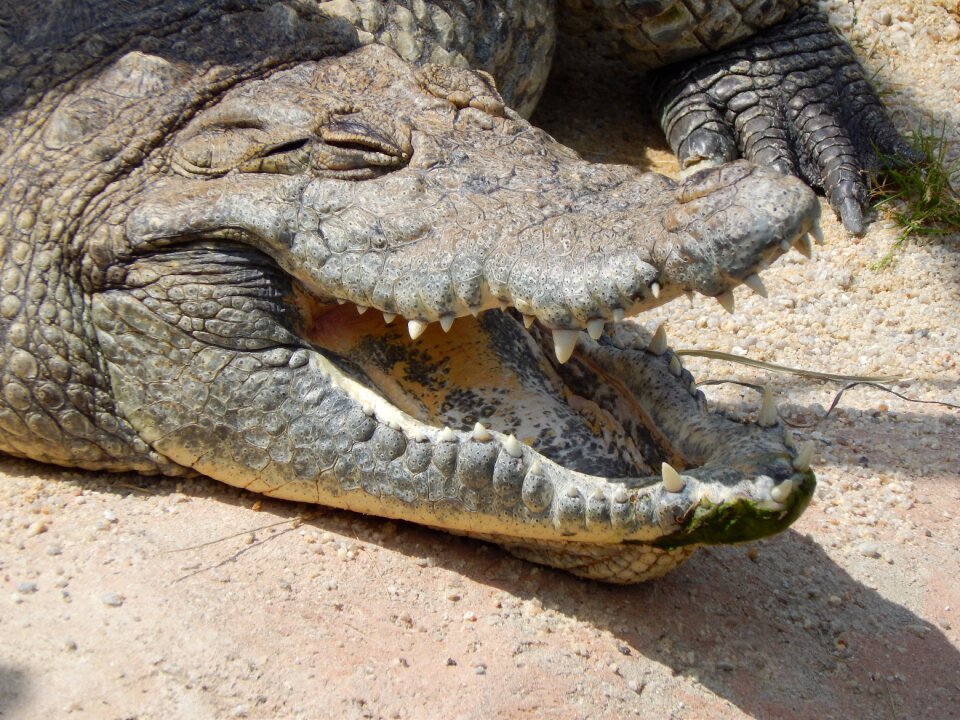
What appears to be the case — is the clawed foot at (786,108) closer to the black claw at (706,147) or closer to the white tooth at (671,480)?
the black claw at (706,147)

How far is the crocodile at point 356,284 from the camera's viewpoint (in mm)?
2271

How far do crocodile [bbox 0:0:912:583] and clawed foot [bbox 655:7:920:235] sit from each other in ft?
6.97

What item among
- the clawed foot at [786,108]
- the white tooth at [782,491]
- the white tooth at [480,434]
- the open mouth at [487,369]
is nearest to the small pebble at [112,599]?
the open mouth at [487,369]

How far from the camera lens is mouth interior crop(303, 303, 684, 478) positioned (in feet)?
8.98

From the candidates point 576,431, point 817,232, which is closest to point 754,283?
point 817,232

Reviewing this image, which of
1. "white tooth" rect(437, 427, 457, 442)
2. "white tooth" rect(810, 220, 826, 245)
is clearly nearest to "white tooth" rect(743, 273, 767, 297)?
"white tooth" rect(810, 220, 826, 245)

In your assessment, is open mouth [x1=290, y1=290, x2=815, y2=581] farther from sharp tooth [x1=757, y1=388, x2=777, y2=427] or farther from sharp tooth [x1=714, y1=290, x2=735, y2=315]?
sharp tooth [x1=714, y1=290, x2=735, y2=315]

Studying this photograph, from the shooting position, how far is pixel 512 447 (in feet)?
7.88

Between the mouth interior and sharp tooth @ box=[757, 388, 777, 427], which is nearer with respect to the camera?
sharp tooth @ box=[757, 388, 777, 427]

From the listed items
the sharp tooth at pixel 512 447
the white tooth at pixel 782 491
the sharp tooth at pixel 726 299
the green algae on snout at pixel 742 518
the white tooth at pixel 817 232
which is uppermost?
the white tooth at pixel 817 232

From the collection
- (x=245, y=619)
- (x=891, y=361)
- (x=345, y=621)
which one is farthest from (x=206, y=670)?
(x=891, y=361)

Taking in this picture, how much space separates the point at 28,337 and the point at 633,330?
2.01m

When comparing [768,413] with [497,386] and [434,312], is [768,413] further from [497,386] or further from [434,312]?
[434,312]

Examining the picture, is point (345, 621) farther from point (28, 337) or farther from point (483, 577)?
point (28, 337)
